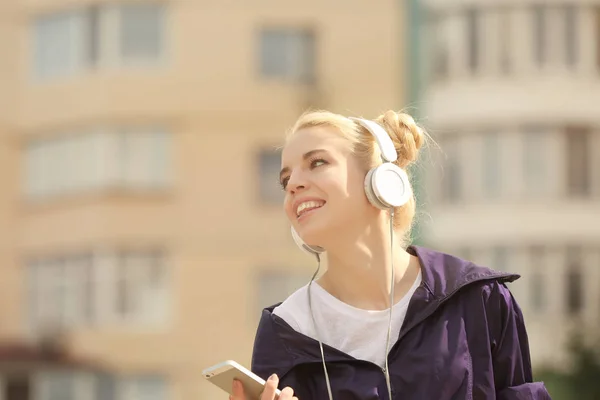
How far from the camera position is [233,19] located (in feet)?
132

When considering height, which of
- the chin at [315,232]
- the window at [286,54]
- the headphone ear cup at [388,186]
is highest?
the window at [286,54]

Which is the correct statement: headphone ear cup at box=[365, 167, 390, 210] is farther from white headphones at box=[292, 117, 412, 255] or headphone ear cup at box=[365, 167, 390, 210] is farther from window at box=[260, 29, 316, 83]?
window at box=[260, 29, 316, 83]

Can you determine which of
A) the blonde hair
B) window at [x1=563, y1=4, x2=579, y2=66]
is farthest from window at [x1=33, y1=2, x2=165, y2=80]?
the blonde hair

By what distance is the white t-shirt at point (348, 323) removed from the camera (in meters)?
4.61

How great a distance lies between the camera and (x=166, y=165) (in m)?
40.4

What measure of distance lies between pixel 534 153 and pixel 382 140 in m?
37.6

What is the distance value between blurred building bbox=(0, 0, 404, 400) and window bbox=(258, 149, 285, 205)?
0.04 m

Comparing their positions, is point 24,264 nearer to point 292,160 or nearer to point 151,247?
point 151,247

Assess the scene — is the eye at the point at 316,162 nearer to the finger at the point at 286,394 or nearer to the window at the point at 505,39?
the finger at the point at 286,394

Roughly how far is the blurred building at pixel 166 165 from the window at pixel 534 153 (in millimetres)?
4068

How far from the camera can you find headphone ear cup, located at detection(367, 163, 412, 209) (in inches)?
182

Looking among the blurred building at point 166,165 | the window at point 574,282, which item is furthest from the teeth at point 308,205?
the window at point 574,282

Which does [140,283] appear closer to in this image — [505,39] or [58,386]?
[58,386]

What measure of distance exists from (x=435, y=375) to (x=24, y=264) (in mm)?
37704
